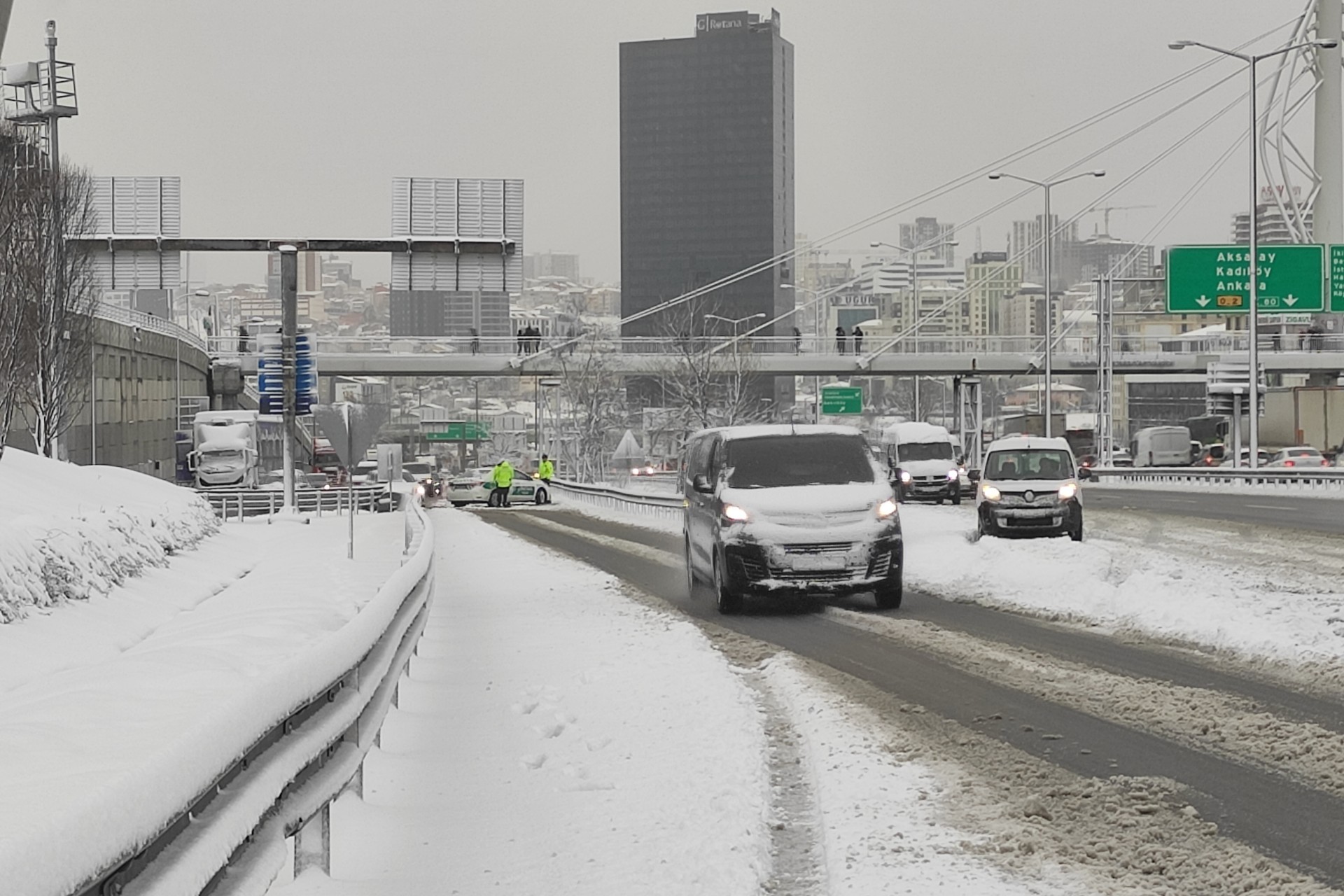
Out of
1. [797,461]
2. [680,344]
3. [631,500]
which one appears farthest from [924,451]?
[797,461]

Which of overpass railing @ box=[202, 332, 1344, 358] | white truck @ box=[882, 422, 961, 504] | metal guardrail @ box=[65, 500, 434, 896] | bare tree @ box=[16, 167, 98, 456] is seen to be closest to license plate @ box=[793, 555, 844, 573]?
metal guardrail @ box=[65, 500, 434, 896]

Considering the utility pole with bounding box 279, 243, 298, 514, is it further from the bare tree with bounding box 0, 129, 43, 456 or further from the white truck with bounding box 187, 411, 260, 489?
the white truck with bounding box 187, 411, 260, 489

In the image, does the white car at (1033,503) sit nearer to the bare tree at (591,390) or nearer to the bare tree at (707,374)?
the bare tree at (707,374)

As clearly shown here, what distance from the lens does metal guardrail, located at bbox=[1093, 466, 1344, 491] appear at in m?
48.6

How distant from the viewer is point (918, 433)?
5266 centimetres

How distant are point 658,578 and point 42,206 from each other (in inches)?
1014

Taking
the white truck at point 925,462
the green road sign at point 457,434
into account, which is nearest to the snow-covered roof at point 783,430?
the white truck at point 925,462

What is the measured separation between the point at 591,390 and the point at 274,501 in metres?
53.0

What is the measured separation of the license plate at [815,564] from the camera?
16.8 meters

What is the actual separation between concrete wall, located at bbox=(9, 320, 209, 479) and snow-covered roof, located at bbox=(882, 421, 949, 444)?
25214 mm

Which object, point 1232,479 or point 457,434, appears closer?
point 1232,479

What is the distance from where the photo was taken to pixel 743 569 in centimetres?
1689

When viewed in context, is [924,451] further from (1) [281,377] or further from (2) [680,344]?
(2) [680,344]

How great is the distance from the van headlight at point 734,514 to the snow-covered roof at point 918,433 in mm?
35369
